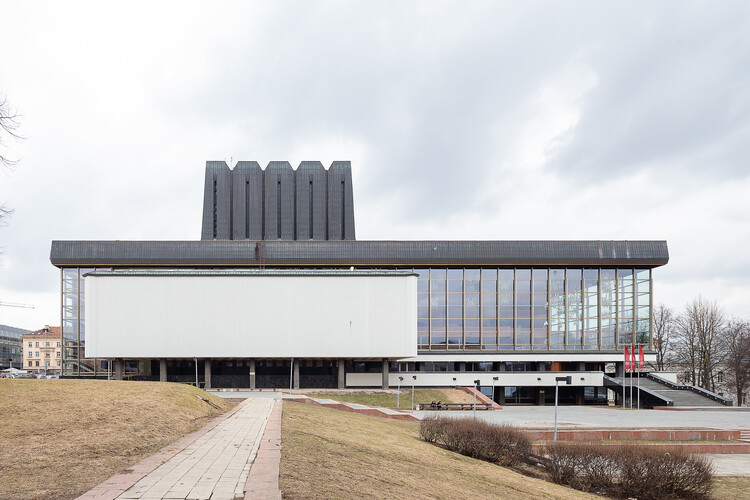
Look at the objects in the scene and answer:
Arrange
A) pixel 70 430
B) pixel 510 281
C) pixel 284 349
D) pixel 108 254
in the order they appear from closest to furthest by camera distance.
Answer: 1. pixel 70 430
2. pixel 284 349
3. pixel 108 254
4. pixel 510 281

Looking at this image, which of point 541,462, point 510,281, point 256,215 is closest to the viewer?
point 541,462

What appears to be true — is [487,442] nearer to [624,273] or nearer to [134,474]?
[134,474]

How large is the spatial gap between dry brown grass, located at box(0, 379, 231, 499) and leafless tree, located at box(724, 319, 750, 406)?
62558 mm

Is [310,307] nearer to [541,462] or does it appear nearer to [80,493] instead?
[541,462]

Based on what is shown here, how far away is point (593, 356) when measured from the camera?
5841 centimetres

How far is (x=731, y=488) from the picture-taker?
17359mm

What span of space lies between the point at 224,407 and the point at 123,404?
8009 mm

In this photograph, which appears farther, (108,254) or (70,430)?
(108,254)

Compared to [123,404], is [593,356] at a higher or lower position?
lower

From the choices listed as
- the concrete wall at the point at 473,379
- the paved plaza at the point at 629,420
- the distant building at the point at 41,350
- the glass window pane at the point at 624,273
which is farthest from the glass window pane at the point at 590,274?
the distant building at the point at 41,350

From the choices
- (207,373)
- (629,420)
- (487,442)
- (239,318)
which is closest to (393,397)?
(239,318)

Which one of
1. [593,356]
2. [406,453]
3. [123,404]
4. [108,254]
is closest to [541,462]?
[406,453]

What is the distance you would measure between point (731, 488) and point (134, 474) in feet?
62.7

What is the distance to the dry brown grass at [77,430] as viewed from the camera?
899 cm
